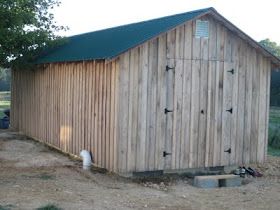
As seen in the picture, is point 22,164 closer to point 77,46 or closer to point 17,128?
point 77,46

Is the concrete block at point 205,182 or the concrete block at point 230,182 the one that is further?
the concrete block at point 230,182

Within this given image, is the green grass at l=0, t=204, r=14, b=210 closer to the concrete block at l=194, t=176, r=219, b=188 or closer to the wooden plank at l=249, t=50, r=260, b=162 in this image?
the concrete block at l=194, t=176, r=219, b=188

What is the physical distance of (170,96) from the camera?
42.7ft

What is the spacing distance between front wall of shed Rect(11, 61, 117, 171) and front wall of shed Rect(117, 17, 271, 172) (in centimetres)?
52

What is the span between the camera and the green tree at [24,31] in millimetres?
16812

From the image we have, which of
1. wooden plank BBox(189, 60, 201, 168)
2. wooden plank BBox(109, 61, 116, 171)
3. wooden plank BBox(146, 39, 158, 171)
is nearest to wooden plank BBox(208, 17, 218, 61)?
wooden plank BBox(189, 60, 201, 168)

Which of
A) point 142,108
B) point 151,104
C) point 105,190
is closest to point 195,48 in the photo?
point 151,104

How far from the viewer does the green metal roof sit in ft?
41.0

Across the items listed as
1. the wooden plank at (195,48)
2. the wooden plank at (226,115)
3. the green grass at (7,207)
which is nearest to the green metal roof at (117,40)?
the wooden plank at (195,48)

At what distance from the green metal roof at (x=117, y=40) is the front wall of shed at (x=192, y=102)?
268 millimetres

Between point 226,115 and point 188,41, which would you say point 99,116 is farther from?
point 226,115

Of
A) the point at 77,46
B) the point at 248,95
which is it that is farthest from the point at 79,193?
the point at 77,46

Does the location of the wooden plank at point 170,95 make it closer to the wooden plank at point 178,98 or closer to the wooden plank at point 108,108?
the wooden plank at point 178,98

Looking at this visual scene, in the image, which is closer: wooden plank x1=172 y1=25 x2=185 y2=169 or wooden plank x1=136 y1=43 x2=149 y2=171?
wooden plank x1=136 y1=43 x2=149 y2=171
